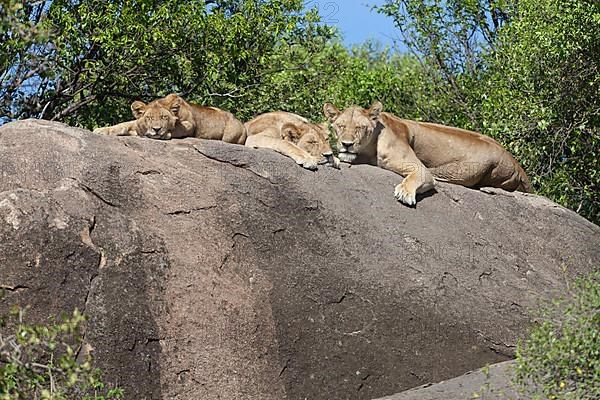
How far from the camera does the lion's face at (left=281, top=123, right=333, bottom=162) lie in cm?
1055

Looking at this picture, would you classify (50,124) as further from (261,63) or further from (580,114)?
(580,114)

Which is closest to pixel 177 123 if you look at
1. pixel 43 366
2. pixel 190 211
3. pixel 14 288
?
pixel 190 211

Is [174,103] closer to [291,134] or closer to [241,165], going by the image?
[241,165]

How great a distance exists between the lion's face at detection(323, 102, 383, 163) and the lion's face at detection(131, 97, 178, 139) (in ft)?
5.44

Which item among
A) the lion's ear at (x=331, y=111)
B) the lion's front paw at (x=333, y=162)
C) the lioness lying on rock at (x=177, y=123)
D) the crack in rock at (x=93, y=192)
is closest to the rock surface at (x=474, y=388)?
the lion's front paw at (x=333, y=162)

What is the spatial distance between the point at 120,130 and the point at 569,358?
4.36m

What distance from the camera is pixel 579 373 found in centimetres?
762

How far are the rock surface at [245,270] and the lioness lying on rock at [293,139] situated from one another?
0.16 m

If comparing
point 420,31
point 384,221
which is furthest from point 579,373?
point 420,31

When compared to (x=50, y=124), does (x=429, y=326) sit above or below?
below

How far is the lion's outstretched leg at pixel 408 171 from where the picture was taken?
10702 mm

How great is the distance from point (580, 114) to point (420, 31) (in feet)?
14.6

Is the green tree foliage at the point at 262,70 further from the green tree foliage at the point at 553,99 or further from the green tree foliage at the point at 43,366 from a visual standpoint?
the green tree foliage at the point at 43,366

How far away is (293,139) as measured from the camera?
10.7 metres
